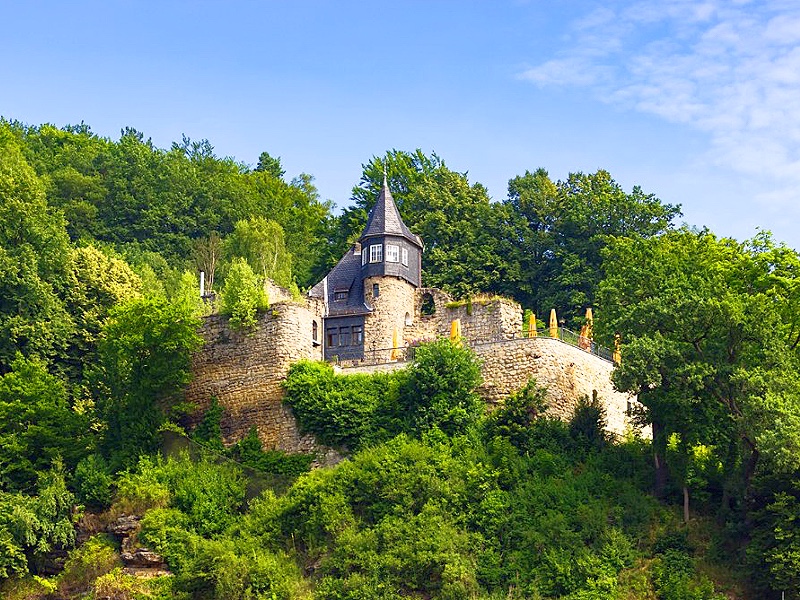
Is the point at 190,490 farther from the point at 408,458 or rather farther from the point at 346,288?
the point at 346,288

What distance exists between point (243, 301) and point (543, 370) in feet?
29.9

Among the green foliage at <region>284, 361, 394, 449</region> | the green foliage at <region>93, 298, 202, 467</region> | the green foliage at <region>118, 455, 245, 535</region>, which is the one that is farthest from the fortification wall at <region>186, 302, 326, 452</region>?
the green foliage at <region>118, 455, 245, 535</region>

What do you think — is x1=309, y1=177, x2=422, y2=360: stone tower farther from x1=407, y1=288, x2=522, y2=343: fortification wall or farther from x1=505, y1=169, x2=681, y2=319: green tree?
x1=505, y1=169, x2=681, y2=319: green tree

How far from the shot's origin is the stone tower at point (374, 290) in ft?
170

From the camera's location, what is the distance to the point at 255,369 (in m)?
47.0

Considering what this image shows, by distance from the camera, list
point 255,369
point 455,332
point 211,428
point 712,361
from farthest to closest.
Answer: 1. point 455,332
2. point 255,369
3. point 211,428
4. point 712,361

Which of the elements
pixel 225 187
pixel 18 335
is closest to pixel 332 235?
pixel 225 187

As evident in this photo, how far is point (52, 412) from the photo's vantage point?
152 ft

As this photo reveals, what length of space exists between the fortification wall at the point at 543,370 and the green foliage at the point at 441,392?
0.98 meters

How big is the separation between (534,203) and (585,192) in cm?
205

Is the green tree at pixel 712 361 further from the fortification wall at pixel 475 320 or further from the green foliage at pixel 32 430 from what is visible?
the green foliage at pixel 32 430

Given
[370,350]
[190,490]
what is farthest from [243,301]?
[190,490]

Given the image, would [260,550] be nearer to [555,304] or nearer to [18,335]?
[18,335]

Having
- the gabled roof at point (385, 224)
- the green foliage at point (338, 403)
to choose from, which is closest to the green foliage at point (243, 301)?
the green foliage at point (338, 403)
